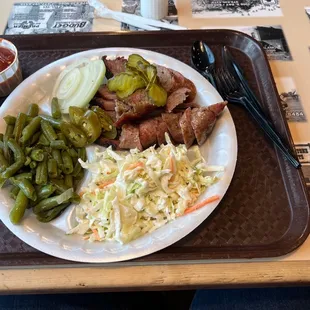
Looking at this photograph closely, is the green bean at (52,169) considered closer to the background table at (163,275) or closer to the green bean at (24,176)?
the green bean at (24,176)

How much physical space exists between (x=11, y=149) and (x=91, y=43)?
2.47 feet

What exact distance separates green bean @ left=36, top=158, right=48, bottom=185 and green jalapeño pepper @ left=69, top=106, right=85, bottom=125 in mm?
226

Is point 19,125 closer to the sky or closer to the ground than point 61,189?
closer to the sky

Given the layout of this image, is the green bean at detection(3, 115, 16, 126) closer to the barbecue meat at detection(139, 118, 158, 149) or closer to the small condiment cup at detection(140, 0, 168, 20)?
the barbecue meat at detection(139, 118, 158, 149)

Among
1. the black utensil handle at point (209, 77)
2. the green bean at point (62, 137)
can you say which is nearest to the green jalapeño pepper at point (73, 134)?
the green bean at point (62, 137)

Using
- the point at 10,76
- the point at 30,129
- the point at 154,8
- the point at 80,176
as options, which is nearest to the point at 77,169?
the point at 80,176

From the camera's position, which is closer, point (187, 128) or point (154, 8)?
point (187, 128)

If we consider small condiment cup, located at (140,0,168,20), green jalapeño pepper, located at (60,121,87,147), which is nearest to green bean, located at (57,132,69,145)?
green jalapeño pepper, located at (60,121,87,147)

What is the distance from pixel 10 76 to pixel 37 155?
475 mm

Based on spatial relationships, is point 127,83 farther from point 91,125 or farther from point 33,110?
point 33,110

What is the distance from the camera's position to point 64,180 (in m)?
1.37

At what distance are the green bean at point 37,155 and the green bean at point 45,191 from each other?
11 cm

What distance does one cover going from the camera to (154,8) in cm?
195

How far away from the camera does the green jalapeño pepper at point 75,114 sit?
1.49m
